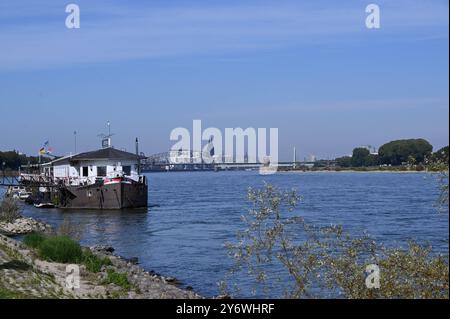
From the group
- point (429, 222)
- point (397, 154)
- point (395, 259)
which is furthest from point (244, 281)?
point (397, 154)

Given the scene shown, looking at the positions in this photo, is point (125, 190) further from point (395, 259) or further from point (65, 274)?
point (395, 259)

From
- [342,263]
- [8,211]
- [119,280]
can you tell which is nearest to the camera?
[342,263]

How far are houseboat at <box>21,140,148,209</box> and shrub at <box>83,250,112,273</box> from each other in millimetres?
34518

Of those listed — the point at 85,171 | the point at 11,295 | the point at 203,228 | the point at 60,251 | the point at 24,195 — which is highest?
the point at 85,171

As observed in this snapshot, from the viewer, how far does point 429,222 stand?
3788 centimetres

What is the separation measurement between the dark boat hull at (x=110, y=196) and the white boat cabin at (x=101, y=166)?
3.38 ft

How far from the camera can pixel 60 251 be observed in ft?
79.8

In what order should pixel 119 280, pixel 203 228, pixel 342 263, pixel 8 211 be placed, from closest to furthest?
1. pixel 342 263
2. pixel 119 280
3. pixel 203 228
4. pixel 8 211

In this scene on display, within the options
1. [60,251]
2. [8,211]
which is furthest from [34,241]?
[8,211]

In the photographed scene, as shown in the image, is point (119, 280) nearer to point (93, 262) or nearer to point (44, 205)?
point (93, 262)

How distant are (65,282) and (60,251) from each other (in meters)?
5.64

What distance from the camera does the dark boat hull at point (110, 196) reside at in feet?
197

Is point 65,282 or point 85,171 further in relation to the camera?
point 85,171

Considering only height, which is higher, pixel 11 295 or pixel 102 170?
pixel 102 170
